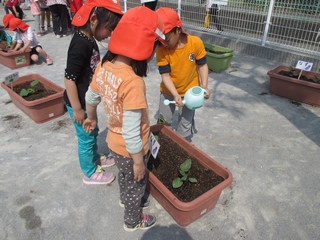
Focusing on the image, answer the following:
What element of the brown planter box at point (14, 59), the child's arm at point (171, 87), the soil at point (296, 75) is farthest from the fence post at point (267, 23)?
the brown planter box at point (14, 59)

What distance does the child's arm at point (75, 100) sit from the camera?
5.93 feet

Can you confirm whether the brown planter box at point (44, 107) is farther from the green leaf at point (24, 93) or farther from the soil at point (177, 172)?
the soil at point (177, 172)

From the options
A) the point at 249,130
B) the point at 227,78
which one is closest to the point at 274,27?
the point at 227,78

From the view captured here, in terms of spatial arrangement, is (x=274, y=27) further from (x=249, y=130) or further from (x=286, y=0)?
(x=249, y=130)

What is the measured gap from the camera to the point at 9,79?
10.8 feet

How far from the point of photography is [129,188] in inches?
66.6

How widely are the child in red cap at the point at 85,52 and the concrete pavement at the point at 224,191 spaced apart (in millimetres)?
427

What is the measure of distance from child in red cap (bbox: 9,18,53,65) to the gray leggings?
415 cm

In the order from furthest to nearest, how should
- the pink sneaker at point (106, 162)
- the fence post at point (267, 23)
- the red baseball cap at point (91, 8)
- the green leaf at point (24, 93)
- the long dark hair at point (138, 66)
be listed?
the fence post at point (267, 23)
the green leaf at point (24, 93)
the pink sneaker at point (106, 162)
the red baseball cap at point (91, 8)
the long dark hair at point (138, 66)

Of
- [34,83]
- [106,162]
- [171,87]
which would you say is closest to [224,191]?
[171,87]

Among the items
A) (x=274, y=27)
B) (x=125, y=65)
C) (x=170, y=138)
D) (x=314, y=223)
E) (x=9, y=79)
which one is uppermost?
(x=125, y=65)

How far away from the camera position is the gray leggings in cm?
161

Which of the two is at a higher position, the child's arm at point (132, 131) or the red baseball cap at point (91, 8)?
the red baseball cap at point (91, 8)

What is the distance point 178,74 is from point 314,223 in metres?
1.57
